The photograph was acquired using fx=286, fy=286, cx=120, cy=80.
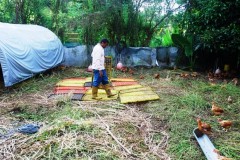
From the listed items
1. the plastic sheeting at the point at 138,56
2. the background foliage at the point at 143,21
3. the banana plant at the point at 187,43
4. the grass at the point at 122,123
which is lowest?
the grass at the point at 122,123

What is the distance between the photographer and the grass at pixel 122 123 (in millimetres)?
4102

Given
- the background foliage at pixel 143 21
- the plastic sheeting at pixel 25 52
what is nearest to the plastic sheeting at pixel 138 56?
the background foliage at pixel 143 21

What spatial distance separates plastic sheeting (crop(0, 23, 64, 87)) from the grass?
58cm

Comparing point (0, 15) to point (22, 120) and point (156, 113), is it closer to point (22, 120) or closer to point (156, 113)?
point (22, 120)

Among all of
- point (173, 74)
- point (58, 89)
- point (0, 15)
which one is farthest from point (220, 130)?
point (0, 15)

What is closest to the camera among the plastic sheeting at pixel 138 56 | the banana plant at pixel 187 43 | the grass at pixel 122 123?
the grass at pixel 122 123

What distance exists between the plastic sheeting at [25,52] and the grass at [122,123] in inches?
22.7

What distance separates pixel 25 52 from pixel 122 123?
4.77m

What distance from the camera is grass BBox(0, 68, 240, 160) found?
13.5 ft

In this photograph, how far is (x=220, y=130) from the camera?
16.0ft

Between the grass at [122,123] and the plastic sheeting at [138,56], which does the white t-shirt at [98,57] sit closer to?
the grass at [122,123]

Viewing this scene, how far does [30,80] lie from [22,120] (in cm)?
386

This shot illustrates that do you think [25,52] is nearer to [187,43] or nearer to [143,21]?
[143,21]

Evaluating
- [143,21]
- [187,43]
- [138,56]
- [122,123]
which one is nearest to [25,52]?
[122,123]
